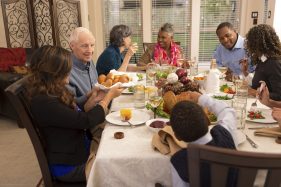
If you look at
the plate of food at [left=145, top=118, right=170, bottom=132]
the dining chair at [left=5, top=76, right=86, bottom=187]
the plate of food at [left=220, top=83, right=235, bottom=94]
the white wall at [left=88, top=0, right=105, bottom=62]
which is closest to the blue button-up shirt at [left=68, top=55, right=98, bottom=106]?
the dining chair at [left=5, top=76, right=86, bottom=187]

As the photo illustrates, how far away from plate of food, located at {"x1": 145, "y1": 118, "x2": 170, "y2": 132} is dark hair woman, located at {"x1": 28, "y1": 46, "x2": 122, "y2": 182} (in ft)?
0.83

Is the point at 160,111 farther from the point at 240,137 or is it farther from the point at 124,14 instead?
the point at 124,14

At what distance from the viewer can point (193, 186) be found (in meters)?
0.85

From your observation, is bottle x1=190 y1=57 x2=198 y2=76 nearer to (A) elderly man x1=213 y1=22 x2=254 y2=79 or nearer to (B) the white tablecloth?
(A) elderly man x1=213 y1=22 x2=254 y2=79

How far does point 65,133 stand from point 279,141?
99cm

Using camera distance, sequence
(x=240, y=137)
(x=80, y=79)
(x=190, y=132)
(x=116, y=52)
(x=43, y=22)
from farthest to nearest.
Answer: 1. (x=43, y=22)
2. (x=116, y=52)
3. (x=80, y=79)
4. (x=240, y=137)
5. (x=190, y=132)

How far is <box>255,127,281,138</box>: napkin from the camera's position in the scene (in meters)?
1.27

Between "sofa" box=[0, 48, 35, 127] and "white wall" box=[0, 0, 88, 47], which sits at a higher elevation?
"white wall" box=[0, 0, 88, 47]

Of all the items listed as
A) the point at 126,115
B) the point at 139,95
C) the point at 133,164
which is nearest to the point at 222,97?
the point at 139,95

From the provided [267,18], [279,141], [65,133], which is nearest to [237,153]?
[279,141]

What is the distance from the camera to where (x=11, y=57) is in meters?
3.86

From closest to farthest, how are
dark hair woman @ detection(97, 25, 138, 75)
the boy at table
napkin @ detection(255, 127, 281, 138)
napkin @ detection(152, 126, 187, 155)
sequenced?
the boy at table, napkin @ detection(152, 126, 187, 155), napkin @ detection(255, 127, 281, 138), dark hair woman @ detection(97, 25, 138, 75)

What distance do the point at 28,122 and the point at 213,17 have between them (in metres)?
3.76

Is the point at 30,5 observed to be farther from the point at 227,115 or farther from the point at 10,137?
the point at 227,115
